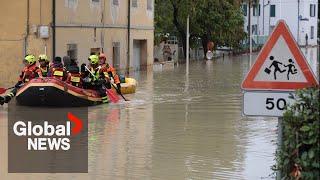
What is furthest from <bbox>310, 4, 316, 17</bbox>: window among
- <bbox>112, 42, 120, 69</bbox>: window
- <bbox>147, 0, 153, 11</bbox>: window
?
<bbox>112, 42, 120, 69</bbox>: window

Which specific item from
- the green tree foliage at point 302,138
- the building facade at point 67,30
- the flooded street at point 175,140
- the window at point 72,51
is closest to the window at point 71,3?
the building facade at point 67,30

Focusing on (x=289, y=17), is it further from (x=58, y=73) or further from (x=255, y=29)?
(x=58, y=73)

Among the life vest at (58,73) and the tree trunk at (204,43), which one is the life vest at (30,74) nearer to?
the life vest at (58,73)

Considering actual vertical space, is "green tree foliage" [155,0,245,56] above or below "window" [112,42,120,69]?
above

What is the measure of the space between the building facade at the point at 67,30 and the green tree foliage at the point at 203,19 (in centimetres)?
1391

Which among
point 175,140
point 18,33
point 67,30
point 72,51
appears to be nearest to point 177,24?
point 72,51

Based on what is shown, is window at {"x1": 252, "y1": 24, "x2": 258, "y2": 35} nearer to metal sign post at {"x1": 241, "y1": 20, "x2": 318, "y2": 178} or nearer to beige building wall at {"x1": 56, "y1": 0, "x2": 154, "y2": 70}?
beige building wall at {"x1": 56, "y1": 0, "x2": 154, "y2": 70}

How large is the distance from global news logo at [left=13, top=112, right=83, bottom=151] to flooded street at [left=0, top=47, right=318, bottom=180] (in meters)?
0.38

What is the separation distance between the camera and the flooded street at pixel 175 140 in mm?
10039

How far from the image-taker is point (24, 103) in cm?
1933

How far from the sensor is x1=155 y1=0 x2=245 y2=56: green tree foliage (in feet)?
169

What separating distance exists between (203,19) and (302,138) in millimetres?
49961

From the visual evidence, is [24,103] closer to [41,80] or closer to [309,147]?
[41,80]

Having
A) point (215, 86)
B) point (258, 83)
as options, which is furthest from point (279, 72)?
point (215, 86)
